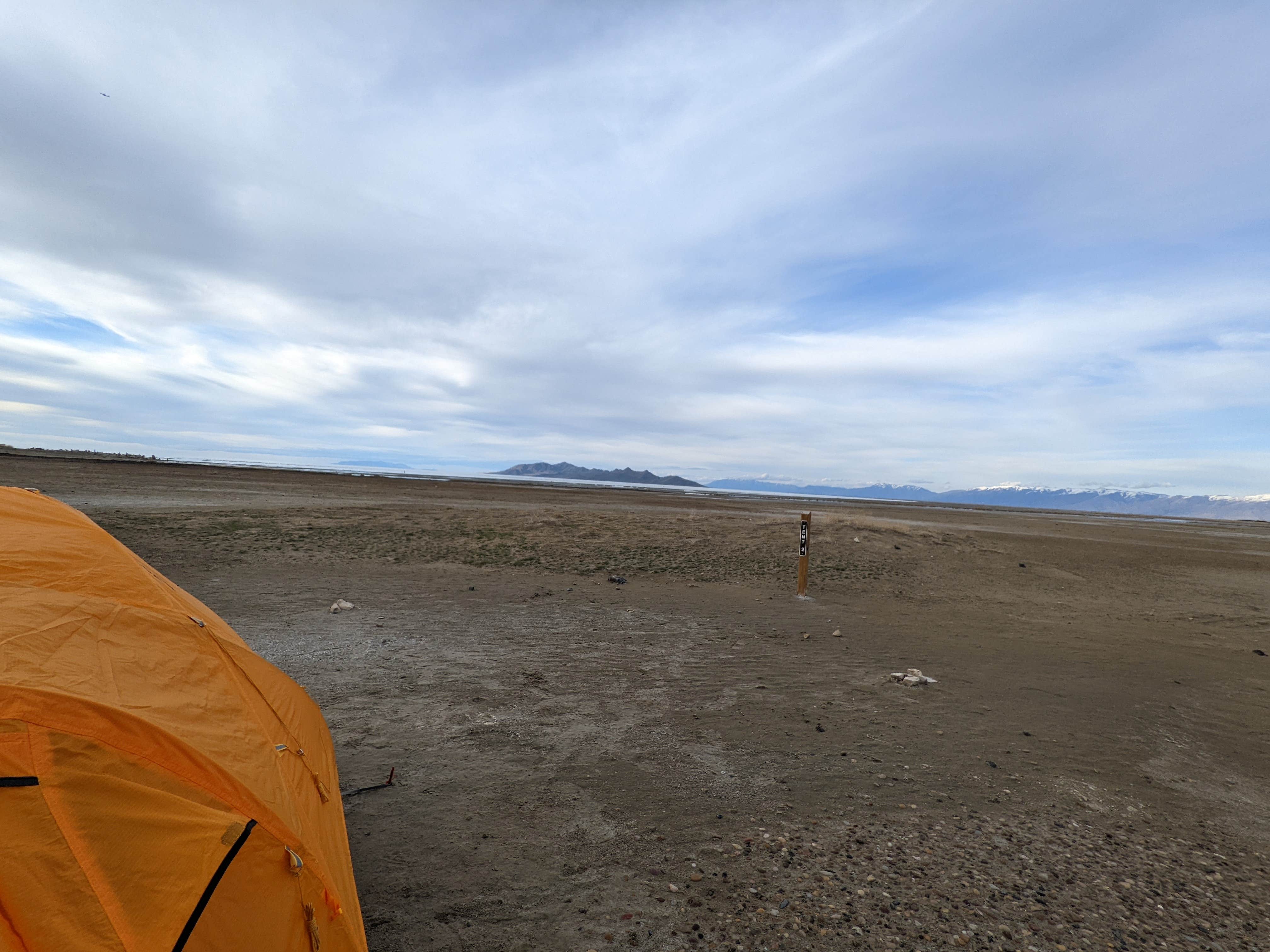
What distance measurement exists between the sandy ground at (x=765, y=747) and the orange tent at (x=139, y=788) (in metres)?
0.94

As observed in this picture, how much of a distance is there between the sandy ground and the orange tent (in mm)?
939

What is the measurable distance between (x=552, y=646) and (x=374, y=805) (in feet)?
14.6

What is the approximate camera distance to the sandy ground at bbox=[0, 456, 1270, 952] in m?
3.71

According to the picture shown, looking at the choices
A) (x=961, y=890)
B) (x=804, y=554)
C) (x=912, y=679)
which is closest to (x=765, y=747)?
(x=961, y=890)

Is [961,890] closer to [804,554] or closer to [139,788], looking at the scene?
[139,788]

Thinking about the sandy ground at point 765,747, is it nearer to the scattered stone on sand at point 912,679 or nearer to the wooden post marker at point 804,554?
the scattered stone on sand at point 912,679

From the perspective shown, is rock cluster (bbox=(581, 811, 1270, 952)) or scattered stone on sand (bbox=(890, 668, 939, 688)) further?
scattered stone on sand (bbox=(890, 668, 939, 688))

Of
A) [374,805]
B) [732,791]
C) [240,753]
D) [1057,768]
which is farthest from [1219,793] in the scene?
[240,753]

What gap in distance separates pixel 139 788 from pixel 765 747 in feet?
16.3

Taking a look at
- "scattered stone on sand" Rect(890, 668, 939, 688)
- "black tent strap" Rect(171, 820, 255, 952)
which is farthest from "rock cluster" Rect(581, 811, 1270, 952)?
"scattered stone on sand" Rect(890, 668, 939, 688)

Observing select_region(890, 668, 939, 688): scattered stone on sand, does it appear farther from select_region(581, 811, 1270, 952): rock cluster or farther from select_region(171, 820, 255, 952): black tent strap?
select_region(171, 820, 255, 952): black tent strap

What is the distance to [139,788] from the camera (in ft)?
8.27

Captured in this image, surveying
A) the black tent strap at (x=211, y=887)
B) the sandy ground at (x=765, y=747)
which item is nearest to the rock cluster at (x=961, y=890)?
the sandy ground at (x=765, y=747)

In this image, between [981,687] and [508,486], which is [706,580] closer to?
[981,687]
